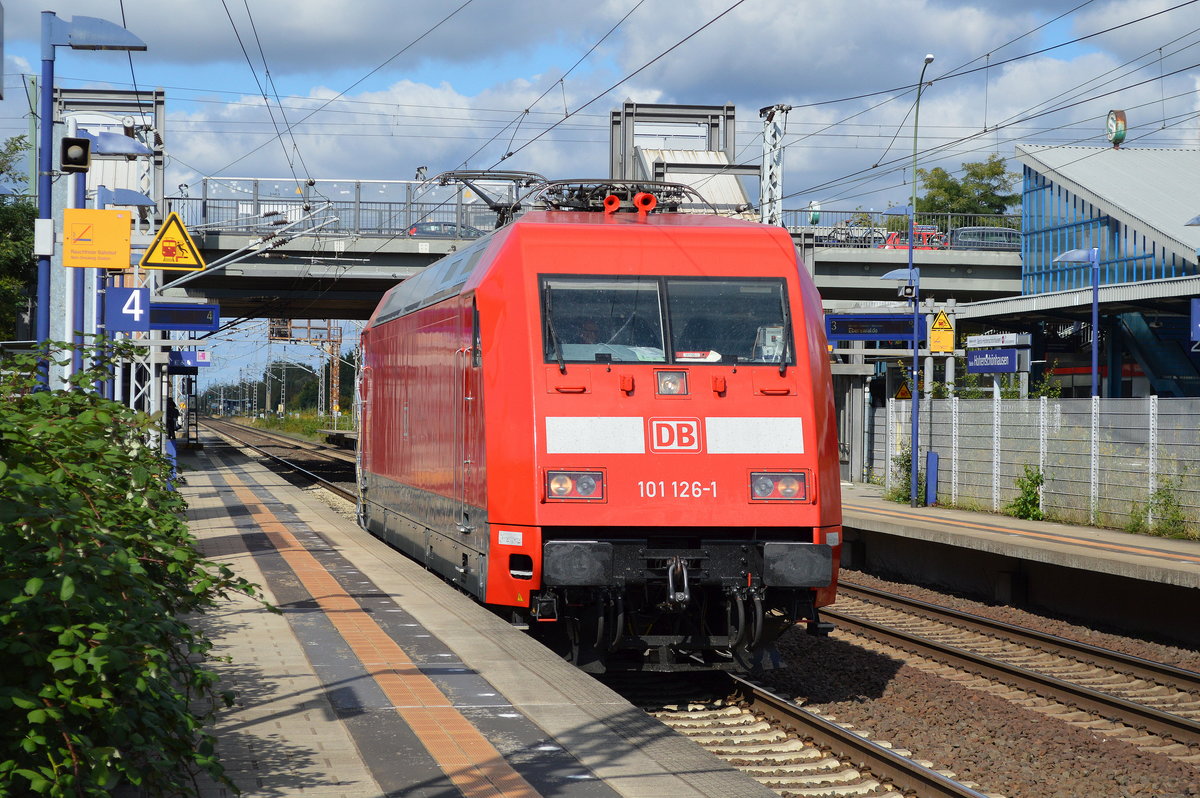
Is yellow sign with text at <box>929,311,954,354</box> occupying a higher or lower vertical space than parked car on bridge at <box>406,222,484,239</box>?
lower

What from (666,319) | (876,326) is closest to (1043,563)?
(666,319)

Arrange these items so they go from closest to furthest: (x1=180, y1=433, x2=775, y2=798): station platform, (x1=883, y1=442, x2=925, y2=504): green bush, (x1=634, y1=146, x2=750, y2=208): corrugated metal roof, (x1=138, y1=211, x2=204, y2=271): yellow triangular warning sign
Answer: (x1=180, y1=433, x2=775, y2=798): station platform
(x1=138, y1=211, x2=204, y2=271): yellow triangular warning sign
(x1=883, y1=442, x2=925, y2=504): green bush
(x1=634, y1=146, x2=750, y2=208): corrugated metal roof

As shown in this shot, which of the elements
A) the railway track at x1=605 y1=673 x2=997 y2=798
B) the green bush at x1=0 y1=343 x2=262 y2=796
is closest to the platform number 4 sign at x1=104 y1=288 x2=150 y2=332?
the railway track at x1=605 y1=673 x2=997 y2=798

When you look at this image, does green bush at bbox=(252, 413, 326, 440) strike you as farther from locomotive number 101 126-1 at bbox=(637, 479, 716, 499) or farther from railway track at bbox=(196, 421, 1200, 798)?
locomotive number 101 126-1 at bbox=(637, 479, 716, 499)

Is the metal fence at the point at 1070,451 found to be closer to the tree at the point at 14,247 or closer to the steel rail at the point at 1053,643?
the steel rail at the point at 1053,643

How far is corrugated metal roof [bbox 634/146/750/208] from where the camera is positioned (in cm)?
3297

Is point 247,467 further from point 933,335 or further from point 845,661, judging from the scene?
point 845,661

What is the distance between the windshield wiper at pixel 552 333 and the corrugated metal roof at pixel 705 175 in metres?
23.1

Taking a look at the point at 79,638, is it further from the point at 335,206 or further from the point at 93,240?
the point at 335,206

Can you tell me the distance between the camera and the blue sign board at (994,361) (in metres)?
22.0

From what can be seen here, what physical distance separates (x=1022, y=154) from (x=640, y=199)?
3387cm

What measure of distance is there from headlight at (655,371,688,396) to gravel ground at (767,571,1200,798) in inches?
98.1

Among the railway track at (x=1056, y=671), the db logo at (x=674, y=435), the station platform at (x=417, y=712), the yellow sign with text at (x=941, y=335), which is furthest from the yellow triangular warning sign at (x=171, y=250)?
the yellow sign with text at (x=941, y=335)

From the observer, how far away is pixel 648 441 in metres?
9.02
